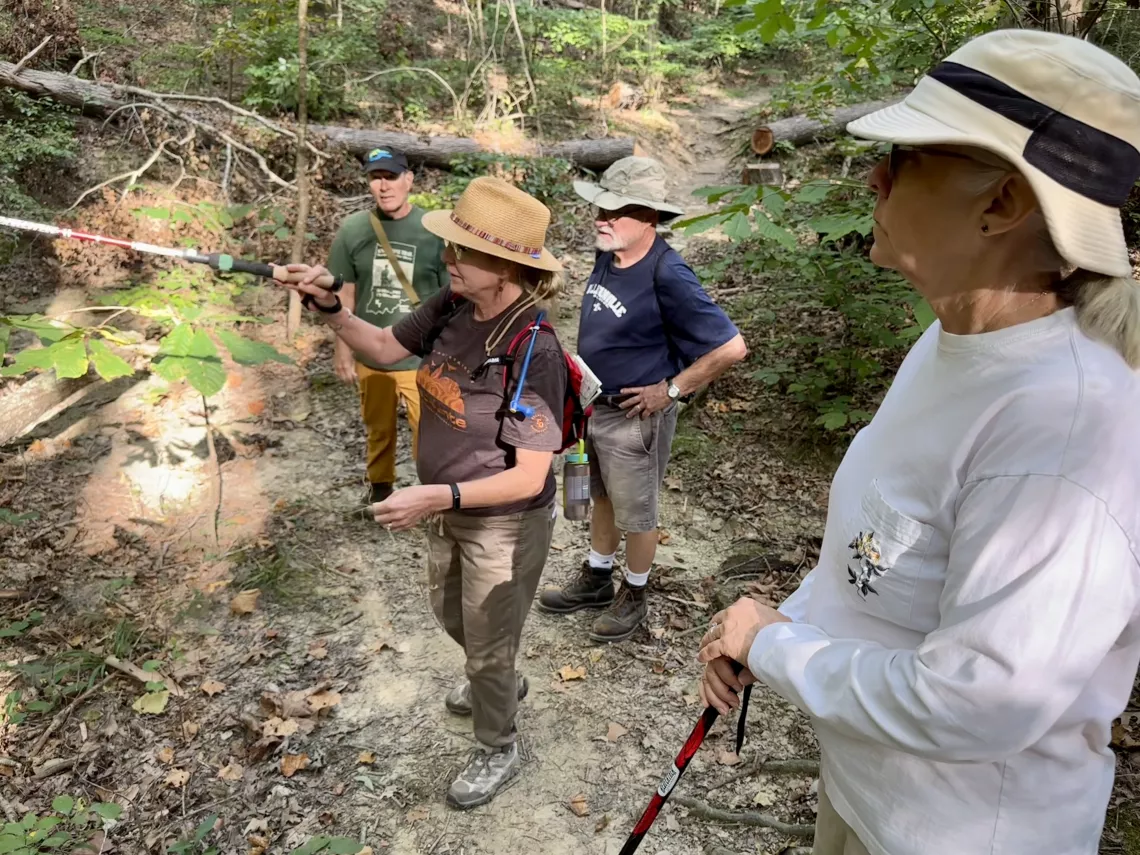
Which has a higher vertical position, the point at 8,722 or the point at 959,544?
the point at 959,544

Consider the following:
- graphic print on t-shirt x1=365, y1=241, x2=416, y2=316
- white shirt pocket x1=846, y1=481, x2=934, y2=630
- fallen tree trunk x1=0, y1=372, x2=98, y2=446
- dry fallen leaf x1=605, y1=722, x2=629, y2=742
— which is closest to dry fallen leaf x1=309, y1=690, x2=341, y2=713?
dry fallen leaf x1=605, y1=722, x2=629, y2=742

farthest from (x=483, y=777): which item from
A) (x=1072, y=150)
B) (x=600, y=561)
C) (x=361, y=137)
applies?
(x=361, y=137)

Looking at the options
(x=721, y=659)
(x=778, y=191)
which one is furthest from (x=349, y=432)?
(x=721, y=659)

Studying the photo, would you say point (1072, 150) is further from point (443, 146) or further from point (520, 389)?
point (443, 146)

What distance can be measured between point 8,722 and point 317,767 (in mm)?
1585

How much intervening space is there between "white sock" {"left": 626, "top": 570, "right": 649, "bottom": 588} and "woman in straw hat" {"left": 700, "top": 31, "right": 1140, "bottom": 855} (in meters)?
2.79

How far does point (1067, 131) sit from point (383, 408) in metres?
4.60

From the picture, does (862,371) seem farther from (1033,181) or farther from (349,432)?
(1033,181)

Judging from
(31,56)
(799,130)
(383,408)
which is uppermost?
(31,56)

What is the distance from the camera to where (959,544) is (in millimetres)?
1174

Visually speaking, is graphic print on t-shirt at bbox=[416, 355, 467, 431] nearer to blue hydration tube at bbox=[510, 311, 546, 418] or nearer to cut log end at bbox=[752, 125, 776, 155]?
blue hydration tube at bbox=[510, 311, 546, 418]

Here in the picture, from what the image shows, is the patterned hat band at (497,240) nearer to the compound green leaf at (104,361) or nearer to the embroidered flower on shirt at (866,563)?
the embroidered flower on shirt at (866,563)

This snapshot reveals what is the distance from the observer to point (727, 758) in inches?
138

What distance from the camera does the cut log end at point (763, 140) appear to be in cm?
1262
